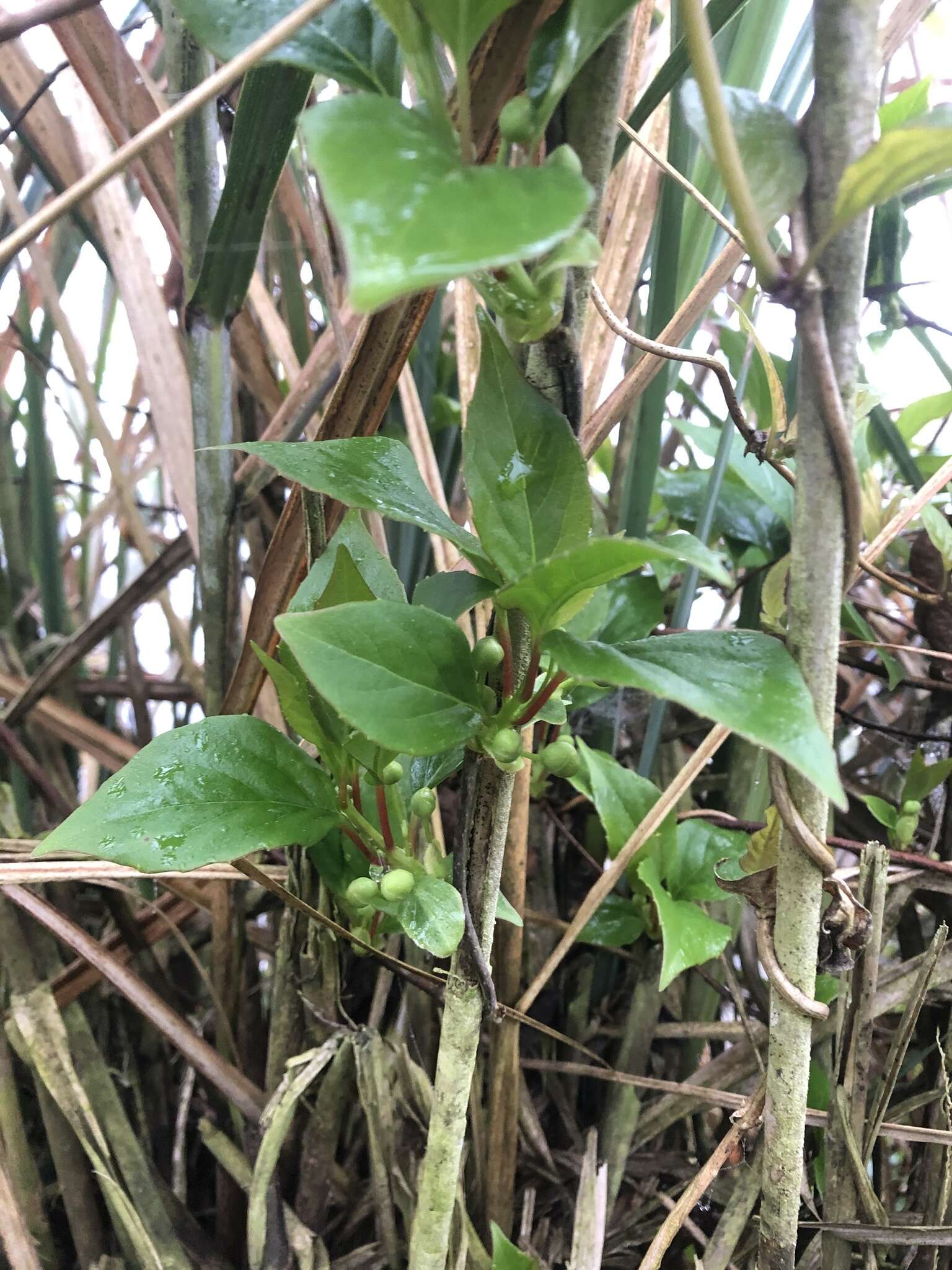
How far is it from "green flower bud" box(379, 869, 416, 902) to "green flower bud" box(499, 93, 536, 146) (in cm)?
20

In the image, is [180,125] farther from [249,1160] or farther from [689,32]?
[249,1160]

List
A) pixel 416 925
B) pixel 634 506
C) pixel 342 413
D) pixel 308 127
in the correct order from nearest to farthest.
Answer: pixel 308 127 → pixel 416 925 → pixel 342 413 → pixel 634 506

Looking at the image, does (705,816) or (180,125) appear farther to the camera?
(705,816)

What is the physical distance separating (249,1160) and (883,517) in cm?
51

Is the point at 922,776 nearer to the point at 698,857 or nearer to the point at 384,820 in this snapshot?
the point at 698,857

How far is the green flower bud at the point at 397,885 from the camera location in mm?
246

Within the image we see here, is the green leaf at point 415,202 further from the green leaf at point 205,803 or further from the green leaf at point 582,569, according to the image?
the green leaf at point 205,803

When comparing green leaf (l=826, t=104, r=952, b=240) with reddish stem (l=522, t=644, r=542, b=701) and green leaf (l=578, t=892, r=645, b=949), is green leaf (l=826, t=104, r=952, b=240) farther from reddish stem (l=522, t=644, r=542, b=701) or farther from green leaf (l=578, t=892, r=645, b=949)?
green leaf (l=578, t=892, r=645, b=949)

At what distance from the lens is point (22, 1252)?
1.19 ft

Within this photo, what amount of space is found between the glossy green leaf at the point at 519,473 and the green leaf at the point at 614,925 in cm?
28

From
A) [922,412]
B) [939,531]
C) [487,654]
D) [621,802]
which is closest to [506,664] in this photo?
[487,654]

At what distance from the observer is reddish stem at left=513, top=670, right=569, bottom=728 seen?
0.22 metres

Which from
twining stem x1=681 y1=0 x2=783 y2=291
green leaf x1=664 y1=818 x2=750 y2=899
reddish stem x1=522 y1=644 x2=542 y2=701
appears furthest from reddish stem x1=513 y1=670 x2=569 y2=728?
green leaf x1=664 y1=818 x2=750 y2=899

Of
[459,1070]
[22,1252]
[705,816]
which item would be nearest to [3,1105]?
[22,1252]
